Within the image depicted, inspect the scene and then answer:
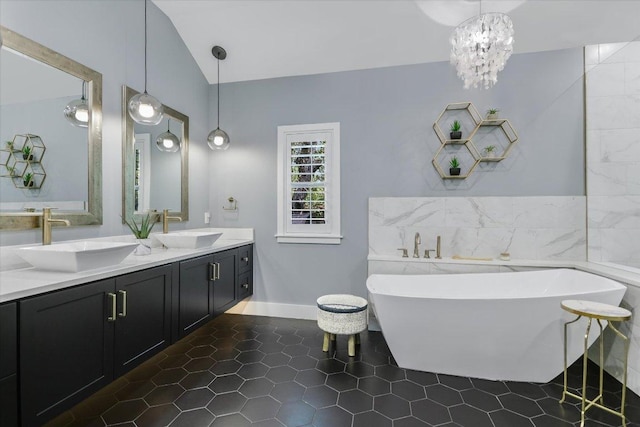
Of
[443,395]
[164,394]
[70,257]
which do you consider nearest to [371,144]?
[443,395]

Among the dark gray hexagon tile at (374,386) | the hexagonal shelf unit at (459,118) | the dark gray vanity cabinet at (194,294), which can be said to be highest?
the hexagonal shelf unit at (459,118)

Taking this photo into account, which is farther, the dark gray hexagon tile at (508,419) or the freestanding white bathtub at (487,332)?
the freestanding white bathtub at (487,332)

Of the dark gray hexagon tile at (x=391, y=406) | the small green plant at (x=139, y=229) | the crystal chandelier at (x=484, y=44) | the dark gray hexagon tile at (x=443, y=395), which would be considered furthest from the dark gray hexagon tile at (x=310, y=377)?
the crystal chandelier at (x=484, y=44)

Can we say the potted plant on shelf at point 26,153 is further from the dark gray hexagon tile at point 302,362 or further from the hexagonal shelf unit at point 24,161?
the dark gray hexagon tile at point 302,362

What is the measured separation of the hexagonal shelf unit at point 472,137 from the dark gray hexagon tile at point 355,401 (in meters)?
2.18

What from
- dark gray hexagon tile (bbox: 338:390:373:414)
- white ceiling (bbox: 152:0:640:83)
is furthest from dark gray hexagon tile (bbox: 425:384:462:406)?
white ceiling (bbox: 152:0:640:83)

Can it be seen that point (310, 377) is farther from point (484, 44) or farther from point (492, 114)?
point (492, 114)

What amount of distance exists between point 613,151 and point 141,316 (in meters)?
3.94

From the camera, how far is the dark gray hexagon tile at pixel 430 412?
186 cm

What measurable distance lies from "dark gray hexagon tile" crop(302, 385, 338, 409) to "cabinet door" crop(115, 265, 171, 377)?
1061 millimetres

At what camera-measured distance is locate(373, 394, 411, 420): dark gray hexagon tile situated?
6.26 feet

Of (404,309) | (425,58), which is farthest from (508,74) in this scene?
(404,309)

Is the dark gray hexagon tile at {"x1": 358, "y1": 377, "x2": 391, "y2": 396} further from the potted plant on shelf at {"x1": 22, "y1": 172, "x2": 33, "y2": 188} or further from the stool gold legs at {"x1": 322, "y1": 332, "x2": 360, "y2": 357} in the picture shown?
the potted plant on shelf at {"x1": 22, "y1": 172, "x2": 33, "y2": 188}

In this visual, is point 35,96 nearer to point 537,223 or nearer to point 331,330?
point 331,330
